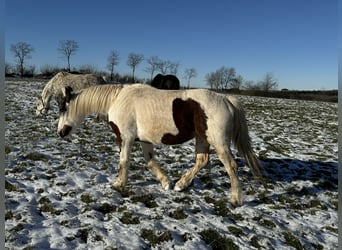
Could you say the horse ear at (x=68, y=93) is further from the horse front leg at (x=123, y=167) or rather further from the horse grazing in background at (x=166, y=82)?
the horse grazing in background at (x=166, y=82)

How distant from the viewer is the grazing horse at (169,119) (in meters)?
4.31

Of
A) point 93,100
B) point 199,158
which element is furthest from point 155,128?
point 93,100

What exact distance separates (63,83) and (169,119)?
7179 mm

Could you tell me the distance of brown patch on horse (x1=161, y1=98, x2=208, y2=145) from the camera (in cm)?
430

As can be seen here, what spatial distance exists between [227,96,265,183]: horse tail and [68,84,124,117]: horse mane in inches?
80.8

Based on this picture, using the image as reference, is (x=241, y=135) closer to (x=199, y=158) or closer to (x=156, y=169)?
(x=199, y=158)

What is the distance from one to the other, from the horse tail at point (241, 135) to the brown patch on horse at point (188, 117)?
1.97 feet

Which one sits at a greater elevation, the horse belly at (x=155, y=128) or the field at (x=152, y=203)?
the horse belly at (x=155, y=128)

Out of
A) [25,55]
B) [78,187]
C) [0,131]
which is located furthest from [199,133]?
[25,55]

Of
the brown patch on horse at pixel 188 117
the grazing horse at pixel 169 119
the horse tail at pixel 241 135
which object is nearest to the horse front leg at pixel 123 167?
the grazing horse at pixel 169 119

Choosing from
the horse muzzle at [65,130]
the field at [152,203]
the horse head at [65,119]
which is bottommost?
the field at [152,203]

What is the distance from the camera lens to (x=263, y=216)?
4203mm

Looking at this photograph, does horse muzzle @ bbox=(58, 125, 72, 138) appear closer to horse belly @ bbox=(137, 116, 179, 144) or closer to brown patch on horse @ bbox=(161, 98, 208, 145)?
horse belly @ bbox=(137, 116, 179, 144)

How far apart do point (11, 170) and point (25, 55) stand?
60.7 m
